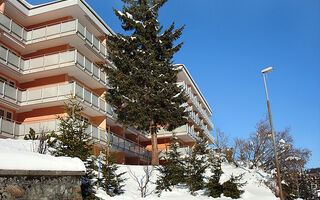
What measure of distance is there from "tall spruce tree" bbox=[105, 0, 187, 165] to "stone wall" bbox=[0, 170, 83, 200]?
14.6 meters

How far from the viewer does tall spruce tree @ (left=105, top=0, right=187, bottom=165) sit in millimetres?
25266

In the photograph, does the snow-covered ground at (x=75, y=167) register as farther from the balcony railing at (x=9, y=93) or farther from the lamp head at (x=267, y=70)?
the lamp head at (x=267, y=70)

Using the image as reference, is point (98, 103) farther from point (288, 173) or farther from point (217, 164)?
point (288, 173)

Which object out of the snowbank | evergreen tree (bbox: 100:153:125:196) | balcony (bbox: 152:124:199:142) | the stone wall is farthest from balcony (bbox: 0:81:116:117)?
balcony (bbox: 152:124:199:142)

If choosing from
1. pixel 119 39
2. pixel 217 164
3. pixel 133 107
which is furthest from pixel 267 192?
pixel 119 39

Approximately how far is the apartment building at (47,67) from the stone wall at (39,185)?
42.7 ft

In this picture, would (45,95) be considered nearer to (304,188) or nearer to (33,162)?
(33,162)

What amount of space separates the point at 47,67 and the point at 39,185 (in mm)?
17278

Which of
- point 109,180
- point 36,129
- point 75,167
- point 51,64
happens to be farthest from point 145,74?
point 75,167

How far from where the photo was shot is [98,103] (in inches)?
1059

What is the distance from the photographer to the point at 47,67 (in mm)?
24875

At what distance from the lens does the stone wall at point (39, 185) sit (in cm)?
833

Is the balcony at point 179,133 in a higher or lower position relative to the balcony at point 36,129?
higher

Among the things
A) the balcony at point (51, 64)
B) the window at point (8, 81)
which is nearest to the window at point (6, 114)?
the window at point (8, 81)
